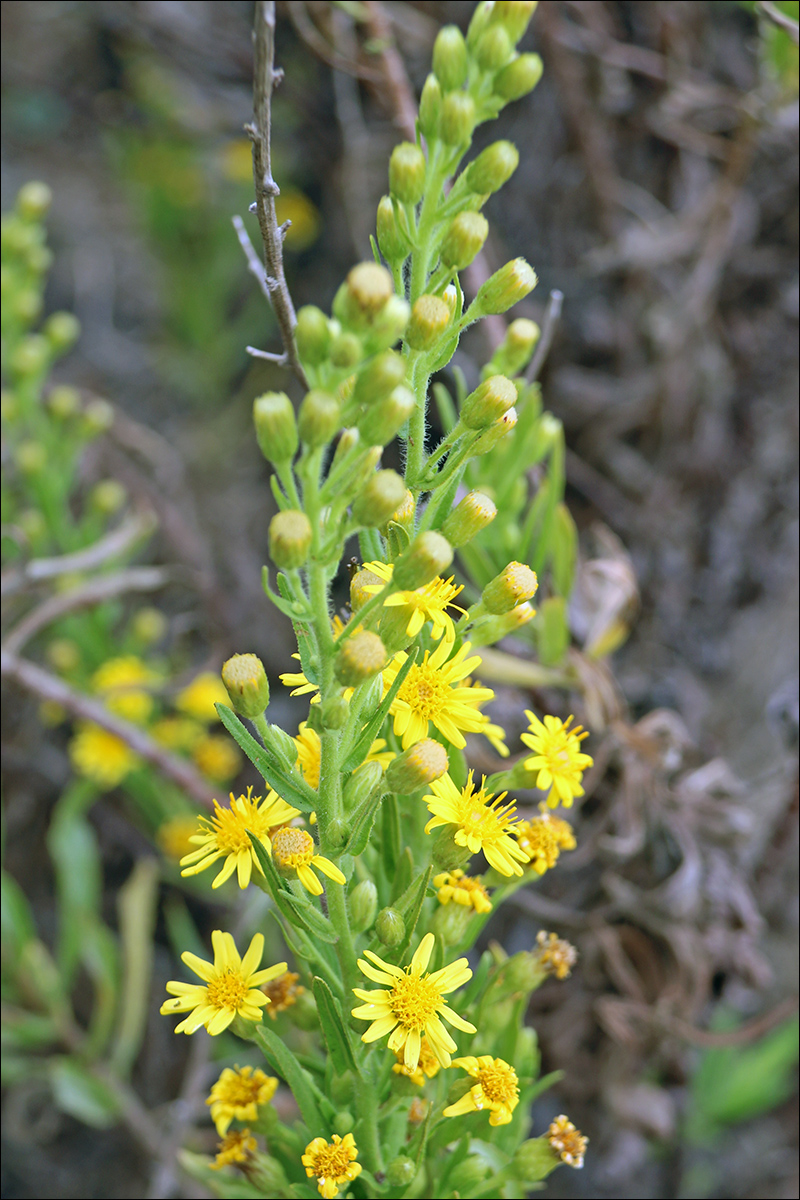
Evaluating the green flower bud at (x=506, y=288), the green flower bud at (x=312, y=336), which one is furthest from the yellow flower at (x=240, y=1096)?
the green flower bud at (x=506, y=288)

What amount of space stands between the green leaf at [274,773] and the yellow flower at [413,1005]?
134 mm

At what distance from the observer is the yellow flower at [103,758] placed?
184 cm

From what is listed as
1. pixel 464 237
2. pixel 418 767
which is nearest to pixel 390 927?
pixel 418 767

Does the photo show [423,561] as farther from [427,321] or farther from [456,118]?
[456,118]

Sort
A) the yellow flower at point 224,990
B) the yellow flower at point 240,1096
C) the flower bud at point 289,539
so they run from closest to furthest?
1. the flower bud at point 289,539
2. the yellow flower at point 224,990
3. the yellow flower at point 240,1096

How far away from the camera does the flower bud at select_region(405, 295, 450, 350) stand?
0.74 m

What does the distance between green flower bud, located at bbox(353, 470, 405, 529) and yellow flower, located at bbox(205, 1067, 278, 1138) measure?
565 mm

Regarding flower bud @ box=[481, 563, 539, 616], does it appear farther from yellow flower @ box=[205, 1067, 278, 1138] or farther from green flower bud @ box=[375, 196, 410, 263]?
yellow flower @ box=[205, 1067, 278, 1138]

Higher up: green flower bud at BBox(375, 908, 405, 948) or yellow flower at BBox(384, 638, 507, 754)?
yellow flower at BBox(384, 638, 507, 754)

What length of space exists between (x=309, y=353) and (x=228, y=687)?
11.0 inches

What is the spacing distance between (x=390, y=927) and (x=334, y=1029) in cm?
11

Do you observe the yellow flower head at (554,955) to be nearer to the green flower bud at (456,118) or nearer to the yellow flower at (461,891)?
the yellow flower at (461,891)

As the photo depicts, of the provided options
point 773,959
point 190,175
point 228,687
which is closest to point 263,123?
point 228,687

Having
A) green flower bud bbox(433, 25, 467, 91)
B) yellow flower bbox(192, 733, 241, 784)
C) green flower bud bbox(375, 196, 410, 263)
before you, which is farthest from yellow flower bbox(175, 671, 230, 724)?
green flower bud bbox(433, 25, 467, 91)
